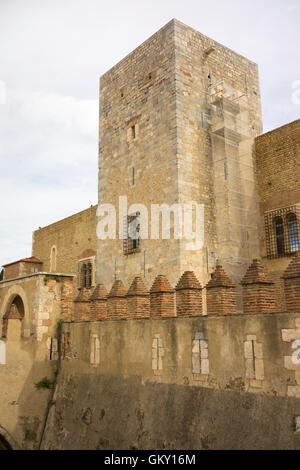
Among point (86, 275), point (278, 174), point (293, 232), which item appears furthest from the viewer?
point (86, 275)

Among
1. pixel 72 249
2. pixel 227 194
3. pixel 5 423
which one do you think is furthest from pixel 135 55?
pixel 5 423

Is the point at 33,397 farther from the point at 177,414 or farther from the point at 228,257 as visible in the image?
the point at 228,257

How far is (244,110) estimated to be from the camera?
1368cm

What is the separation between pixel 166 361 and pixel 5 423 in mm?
4652

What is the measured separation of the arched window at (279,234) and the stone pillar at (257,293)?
628 cm

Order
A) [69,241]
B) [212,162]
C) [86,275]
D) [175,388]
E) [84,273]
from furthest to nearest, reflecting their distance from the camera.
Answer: [69,241]
[84,273]
[86,275]
[212,162]
[175,388]

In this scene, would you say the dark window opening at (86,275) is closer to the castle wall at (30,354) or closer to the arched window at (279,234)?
the castle wall at (30,354)

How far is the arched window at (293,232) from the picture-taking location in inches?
463

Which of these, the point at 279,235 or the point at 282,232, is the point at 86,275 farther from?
the point at 282,232

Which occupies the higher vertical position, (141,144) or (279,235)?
(141,144)

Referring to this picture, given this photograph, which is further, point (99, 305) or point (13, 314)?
point (13, 314)

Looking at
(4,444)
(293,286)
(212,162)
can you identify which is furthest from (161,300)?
(212,162)

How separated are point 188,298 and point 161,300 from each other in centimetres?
73

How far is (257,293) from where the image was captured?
6.11 meters
